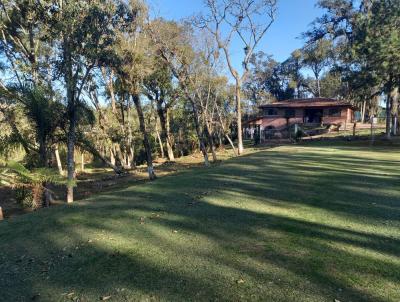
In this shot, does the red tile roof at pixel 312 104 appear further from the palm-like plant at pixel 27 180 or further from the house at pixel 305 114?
the palm-like plant at pixel 27 180

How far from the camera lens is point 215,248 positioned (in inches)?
207

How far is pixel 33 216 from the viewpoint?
27.8ft

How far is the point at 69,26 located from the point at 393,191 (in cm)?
1153

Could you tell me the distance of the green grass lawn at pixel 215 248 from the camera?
13.4 ft

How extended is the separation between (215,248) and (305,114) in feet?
146

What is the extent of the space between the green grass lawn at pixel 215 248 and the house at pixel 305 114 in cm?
3696

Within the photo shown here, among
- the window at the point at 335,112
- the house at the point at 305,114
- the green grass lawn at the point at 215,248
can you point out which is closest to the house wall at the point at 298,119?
the house at the point at 305,114

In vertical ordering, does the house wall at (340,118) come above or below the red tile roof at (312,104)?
below

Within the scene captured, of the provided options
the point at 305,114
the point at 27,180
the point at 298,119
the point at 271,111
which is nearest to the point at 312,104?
the point at 305,114

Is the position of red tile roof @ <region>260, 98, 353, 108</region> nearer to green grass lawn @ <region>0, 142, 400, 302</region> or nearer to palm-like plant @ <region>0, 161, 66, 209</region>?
green grass lawn @ <region>0, 142, 400, 302</region>

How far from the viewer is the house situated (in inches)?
1751

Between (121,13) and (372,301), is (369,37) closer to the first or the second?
(121,13)

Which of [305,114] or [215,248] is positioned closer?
[215,248]

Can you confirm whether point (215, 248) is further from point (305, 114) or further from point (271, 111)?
point (305, 114)
